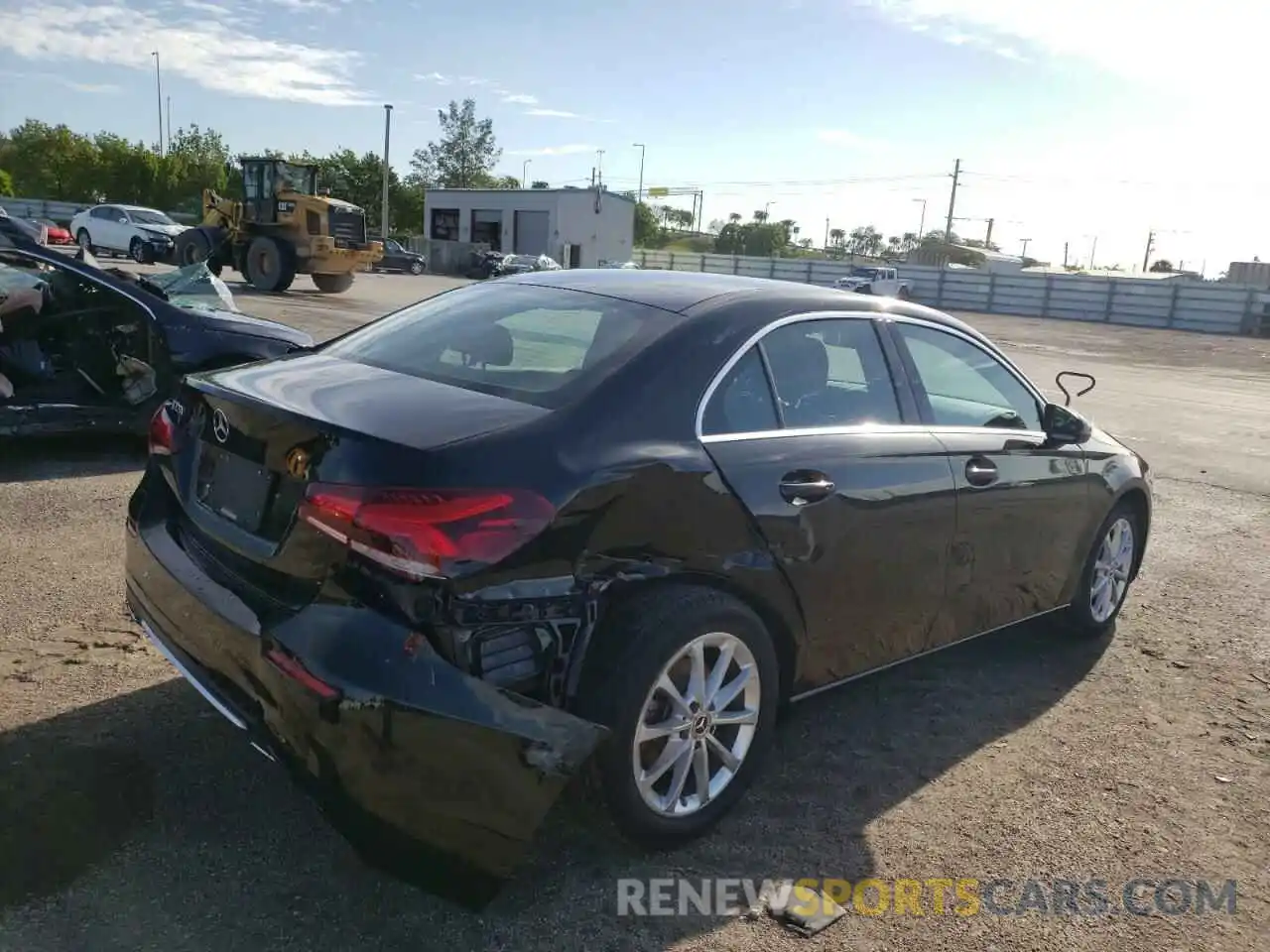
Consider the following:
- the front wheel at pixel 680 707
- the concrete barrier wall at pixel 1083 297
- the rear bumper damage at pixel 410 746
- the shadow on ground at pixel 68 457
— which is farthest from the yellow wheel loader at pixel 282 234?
the rear bumper damage at pixel 410 746

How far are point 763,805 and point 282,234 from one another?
23.5m

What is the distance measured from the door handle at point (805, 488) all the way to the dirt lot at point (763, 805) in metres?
0.98

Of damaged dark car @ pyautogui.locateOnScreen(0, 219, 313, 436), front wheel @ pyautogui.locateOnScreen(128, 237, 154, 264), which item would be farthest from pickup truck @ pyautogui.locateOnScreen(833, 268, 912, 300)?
damaged dark car @ pyautogui.locateOnScreen(0, 219, 313, 436)

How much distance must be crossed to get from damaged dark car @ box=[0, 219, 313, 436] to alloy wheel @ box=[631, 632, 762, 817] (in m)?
4.52

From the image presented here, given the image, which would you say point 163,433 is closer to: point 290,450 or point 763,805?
point 290,450

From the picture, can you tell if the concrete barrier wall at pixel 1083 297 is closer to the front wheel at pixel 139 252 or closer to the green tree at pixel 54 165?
the front wheel at pixel 139 252

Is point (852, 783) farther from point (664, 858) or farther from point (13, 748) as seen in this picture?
point (13, 748)

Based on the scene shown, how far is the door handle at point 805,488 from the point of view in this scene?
3086 mm

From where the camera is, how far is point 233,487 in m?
2.88

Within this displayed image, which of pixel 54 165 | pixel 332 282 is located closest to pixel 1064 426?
pixel 332 282

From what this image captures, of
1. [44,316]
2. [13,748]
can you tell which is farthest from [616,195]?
[13,748]

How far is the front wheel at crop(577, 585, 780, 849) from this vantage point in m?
2.64

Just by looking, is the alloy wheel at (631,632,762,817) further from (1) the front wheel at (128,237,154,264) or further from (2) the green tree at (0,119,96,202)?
(2) the green tree at (0,119,96,202)

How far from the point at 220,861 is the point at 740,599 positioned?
5.18 feet
